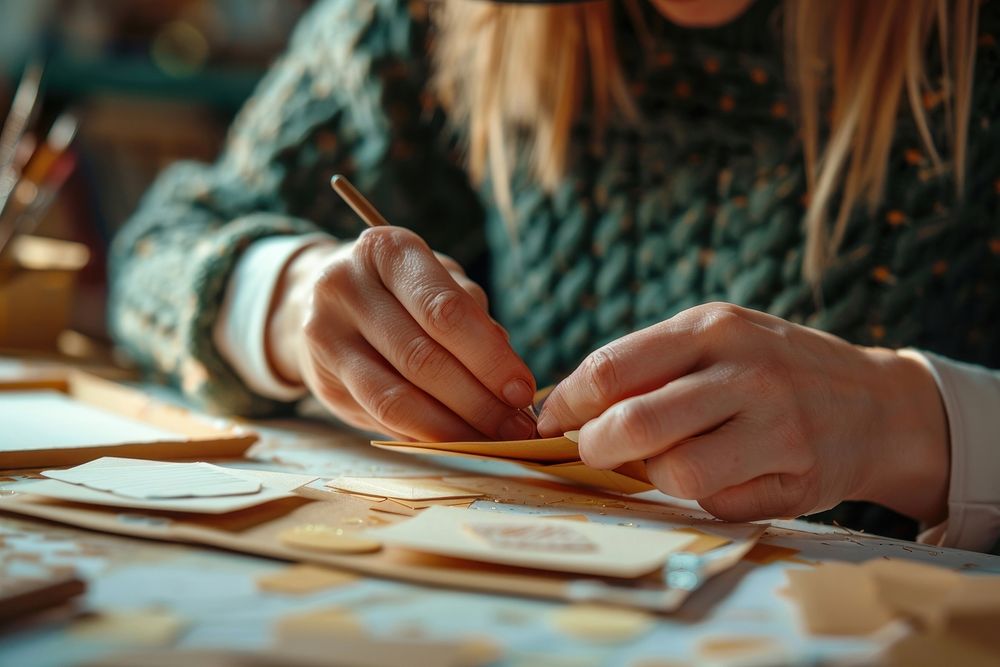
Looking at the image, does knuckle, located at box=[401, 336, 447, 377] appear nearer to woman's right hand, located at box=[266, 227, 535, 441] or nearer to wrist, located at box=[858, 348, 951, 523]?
woman's right hand, located at box=[266, 227, 535, 441]

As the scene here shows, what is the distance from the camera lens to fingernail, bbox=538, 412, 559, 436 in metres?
0.42

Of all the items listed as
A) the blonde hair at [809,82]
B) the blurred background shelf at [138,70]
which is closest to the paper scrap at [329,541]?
the blonde hair at [809,82]

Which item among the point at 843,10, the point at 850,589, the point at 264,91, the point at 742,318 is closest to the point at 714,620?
the point at 850,589

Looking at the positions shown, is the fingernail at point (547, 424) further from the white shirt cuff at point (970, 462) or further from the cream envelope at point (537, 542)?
the white shirt cuff at point (970, 462)

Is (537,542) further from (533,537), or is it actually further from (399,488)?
(399,488)

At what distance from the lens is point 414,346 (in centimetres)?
47

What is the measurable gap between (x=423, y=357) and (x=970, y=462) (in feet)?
1.00

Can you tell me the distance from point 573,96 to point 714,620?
60 cm

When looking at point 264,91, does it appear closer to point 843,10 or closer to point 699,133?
point 699,133

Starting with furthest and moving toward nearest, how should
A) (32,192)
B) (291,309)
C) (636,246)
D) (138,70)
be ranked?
(138,70) < (32,192) < (636,246) < (291,309)

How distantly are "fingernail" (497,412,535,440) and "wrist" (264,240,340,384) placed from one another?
19cm

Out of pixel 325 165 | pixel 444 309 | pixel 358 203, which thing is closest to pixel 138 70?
pixel 325 165

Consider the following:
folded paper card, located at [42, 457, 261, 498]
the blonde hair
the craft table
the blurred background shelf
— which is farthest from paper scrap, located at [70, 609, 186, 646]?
the blurred background shelf

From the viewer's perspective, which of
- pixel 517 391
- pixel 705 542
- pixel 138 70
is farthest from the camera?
pixel 138 70
